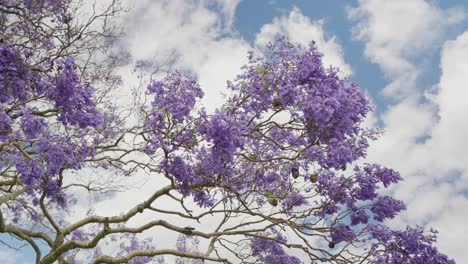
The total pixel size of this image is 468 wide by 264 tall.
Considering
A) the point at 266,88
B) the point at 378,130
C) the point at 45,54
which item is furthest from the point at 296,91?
the point at 45,54

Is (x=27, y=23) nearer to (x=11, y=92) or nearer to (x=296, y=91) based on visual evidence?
(x=11, y=92)

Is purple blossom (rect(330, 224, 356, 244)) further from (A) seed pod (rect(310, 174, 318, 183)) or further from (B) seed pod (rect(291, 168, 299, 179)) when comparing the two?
(B) seed pod (rect(291, 168, 299, 179))

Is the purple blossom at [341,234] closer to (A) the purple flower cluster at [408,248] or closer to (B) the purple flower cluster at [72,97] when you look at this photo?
(A) the purple flower cluster at [408,248]

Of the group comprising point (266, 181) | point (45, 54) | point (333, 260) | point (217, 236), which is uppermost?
point (45, 54)

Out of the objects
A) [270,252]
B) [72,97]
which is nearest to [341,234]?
[270,252]

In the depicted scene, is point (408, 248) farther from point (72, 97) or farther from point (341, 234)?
point (72, 97)

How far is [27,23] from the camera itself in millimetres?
8688

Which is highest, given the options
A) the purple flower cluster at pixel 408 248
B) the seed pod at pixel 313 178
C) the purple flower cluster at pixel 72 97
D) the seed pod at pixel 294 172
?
the seed pod at pixel 313 178

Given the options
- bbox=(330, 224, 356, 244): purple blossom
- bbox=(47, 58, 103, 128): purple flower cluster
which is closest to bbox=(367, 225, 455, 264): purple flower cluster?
bbox=(330, 224, 356, 244): purple blossom

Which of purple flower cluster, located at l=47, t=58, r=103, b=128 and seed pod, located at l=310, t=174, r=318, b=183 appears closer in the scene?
purple flower cluster, located at l=47, t=58, r=103, b=128

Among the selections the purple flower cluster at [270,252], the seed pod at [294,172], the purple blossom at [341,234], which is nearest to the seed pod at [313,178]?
the seed pod at [294,172]

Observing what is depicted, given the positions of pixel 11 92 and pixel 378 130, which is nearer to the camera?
pixel 11 92

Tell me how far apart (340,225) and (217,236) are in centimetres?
227

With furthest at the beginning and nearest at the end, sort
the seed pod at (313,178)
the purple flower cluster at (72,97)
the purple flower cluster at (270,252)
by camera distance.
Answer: the purple flower cluster at (270,252)
the seed pod at (313,178)
the purple flower cluster at (72,97)
